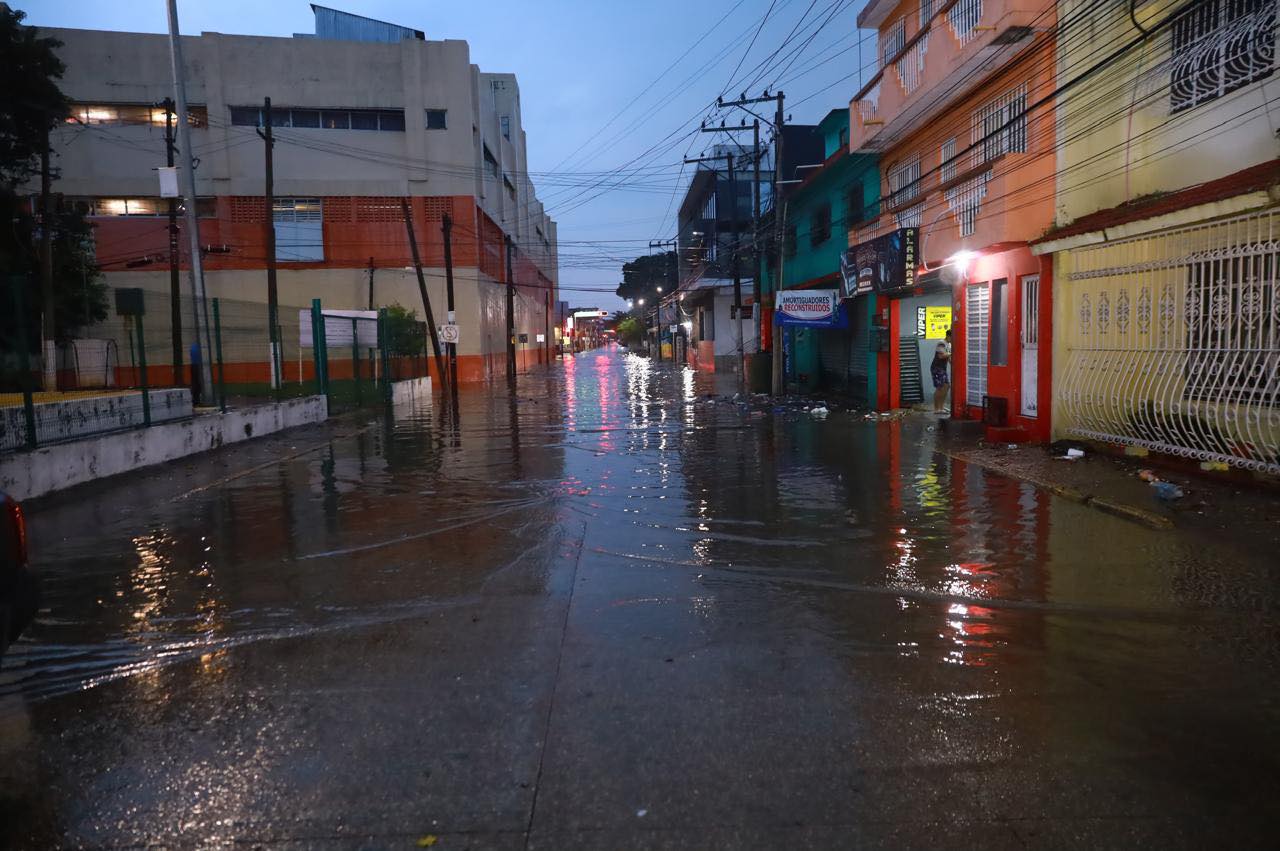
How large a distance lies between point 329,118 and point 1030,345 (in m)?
38.2

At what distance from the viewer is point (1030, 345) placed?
1352cm

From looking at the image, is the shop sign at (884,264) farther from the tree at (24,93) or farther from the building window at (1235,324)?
the tree at (24,93)

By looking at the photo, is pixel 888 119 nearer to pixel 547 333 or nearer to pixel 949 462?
pixel 949 462

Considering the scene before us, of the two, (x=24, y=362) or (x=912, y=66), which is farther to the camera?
(x=912, y=66)

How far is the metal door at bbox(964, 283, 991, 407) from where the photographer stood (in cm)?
1538

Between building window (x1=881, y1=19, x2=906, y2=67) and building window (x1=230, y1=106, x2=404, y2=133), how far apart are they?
2893 cm

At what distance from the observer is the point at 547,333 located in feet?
258

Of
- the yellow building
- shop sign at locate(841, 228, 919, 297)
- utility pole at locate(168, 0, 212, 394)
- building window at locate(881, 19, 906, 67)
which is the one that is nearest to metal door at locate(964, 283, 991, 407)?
shop sign at locate(841, 228, 919, 297)

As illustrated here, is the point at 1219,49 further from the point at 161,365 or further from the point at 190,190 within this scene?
the point at 190,190

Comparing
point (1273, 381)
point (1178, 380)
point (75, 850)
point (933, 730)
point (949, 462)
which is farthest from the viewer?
point (949, 462)

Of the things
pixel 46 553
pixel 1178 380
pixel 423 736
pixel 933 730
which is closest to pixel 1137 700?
pixel 933 730

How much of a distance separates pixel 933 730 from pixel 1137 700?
1.09 m

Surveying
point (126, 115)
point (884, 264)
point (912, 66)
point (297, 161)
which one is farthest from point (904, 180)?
point (126, 115)

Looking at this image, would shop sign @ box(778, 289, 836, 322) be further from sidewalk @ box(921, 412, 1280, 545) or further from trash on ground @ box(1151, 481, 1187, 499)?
trash on ground @ box(1151, 481, 1187, 499)
